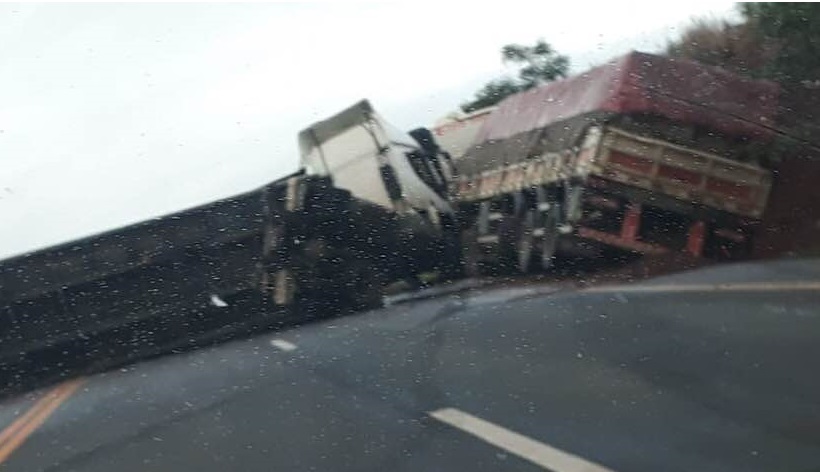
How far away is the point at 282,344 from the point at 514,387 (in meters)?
1.15

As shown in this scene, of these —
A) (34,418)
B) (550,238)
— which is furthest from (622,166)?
(34,418)

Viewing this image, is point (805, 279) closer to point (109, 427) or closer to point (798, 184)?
point (798, 184)

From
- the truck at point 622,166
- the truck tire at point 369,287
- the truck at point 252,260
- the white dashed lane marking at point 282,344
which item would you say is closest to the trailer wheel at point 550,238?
the truck at point 622,166

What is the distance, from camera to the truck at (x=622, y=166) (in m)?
3.97

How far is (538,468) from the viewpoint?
504 centimetres

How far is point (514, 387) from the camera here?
511cm

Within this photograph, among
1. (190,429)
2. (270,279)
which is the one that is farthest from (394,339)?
(190,429)

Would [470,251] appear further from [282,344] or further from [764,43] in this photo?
[764,43]

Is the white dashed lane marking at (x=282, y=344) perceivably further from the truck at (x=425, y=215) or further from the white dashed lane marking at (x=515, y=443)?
the white dashed lane marking at (x=515, y=443)

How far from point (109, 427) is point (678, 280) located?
240 centimetres

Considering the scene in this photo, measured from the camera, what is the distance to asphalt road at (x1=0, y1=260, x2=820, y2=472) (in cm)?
438

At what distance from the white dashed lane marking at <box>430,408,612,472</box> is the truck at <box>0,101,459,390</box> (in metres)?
1.13

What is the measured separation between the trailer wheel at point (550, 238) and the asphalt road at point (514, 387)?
14cm

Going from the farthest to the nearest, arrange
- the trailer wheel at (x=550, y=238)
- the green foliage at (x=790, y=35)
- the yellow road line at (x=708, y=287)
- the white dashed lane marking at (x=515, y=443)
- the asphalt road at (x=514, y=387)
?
the white dashed lane marking at (x=515, y=443) → the asphalt road at (x=514, y=387) → the yellow road line at (x=708, y=287) → the trailer wheel at (x=550, y=238) → the green foliage at (x=790, y=35)
